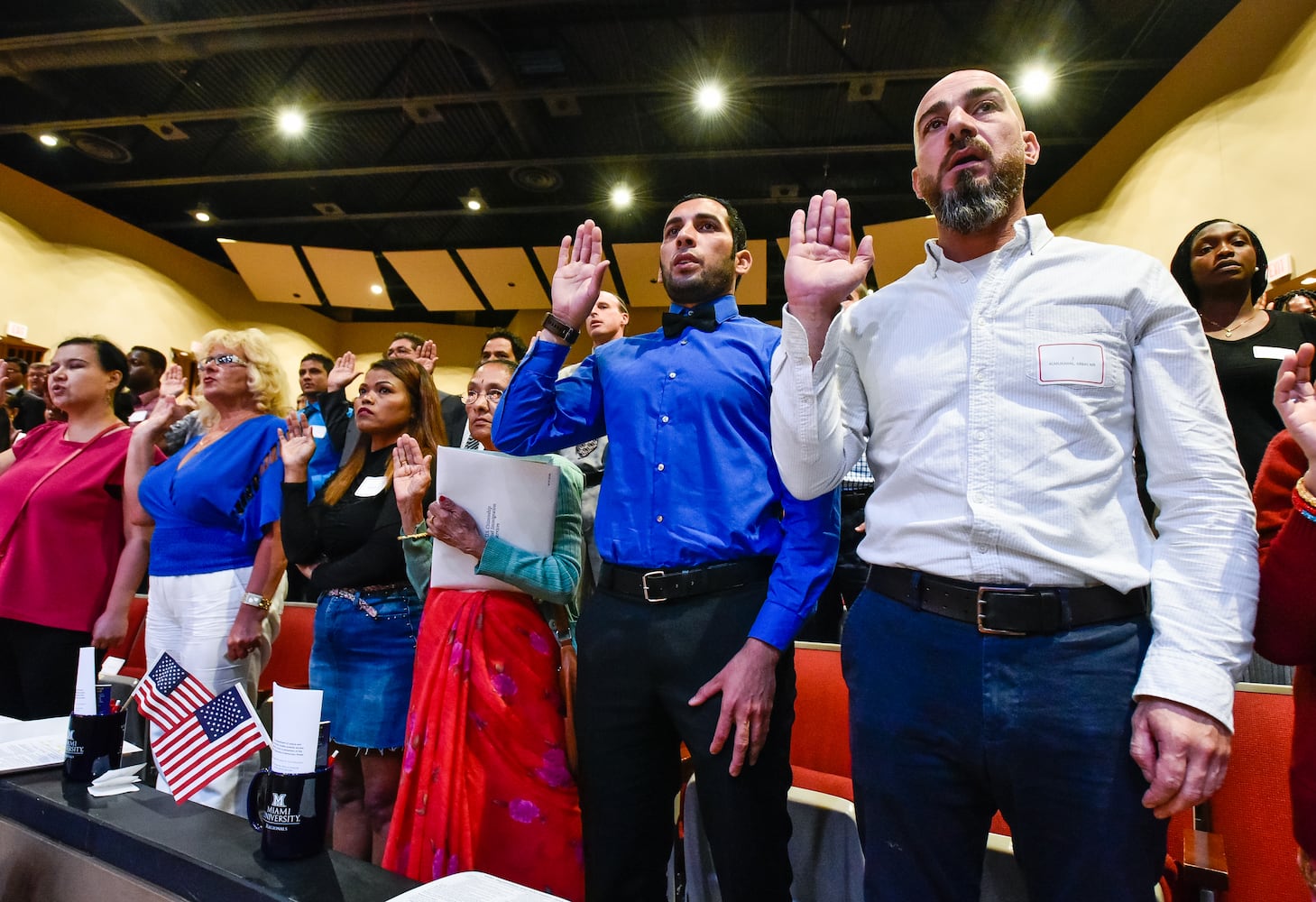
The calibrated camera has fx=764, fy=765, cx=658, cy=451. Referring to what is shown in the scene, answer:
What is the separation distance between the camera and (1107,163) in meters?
5.33

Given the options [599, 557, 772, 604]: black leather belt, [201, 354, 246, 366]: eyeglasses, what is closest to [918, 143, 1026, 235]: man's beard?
[599, 557, 772, 604]: black leather belt

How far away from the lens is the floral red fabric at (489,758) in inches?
62.6

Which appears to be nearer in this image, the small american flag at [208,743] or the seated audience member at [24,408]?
the small american flag at [208,743]

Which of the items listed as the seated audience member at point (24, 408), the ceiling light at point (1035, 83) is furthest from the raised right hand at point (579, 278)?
the seated audience member at point (24, 408)

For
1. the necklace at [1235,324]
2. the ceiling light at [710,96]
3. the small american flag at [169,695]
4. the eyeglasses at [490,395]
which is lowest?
the small american flag at [169,695]

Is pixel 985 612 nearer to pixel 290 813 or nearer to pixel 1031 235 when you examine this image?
pixel 1031 235

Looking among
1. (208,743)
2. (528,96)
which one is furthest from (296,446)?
(528,96)

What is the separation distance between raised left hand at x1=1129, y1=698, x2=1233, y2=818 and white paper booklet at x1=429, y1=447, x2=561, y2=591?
1207 millimetres

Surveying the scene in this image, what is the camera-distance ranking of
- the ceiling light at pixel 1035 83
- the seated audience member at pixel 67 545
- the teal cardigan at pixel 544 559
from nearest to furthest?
the teal cardigan at pixel 544 559, the seated audience member at pixel 67 545, the ceiling light at pixel 1035 83

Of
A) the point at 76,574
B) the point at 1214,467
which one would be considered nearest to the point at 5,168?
the point at 76,574

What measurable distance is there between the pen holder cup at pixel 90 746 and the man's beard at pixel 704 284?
125 cm

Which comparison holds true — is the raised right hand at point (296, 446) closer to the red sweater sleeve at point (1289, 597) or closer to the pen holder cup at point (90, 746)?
the pen holder cup at point (90, 746)

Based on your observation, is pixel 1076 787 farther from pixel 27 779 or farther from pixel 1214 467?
pixel 27 779

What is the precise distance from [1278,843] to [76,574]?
3168 millimetres
